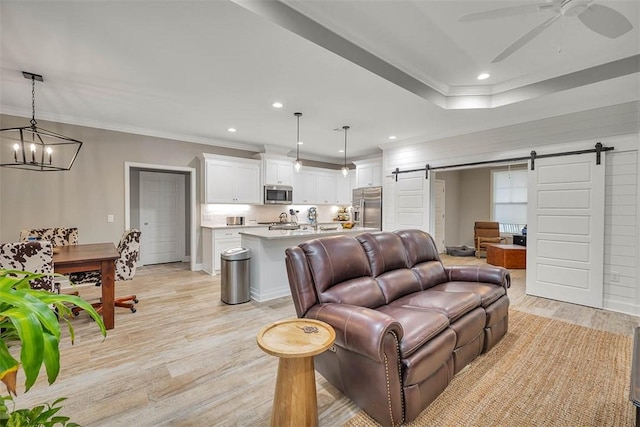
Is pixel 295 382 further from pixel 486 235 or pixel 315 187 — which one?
pixel 486 235

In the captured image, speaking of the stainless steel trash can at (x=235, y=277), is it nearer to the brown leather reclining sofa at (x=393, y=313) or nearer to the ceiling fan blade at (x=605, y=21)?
the brown leather reclining sofa at (x=393, y=313)

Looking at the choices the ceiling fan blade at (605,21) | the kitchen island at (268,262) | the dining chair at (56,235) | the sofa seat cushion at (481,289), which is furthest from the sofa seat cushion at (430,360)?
the dining chair at (56,235)

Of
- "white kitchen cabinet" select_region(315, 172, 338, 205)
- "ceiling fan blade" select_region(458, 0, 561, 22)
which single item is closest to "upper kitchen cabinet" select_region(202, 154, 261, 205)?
"white kitchen cabinet" select_region(315, 172, 338, 205)

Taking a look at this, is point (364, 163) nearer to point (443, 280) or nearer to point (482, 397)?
point (443, 280)

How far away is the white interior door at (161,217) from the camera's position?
257 inches

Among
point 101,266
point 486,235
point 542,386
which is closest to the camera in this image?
point 542,386

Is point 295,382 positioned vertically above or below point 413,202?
below

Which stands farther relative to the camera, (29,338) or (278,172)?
(278,172)

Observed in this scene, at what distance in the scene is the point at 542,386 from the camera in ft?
6.96

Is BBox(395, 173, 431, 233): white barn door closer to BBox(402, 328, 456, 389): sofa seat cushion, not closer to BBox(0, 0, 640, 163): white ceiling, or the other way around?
BBox(0, 0, 640, 163): white ceiling

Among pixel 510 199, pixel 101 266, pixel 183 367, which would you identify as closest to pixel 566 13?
pixel 183 367

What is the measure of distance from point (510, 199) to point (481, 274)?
617 cm

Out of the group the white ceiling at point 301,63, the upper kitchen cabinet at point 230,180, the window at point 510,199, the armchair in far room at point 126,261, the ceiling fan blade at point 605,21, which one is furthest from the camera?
the window at point 510,199

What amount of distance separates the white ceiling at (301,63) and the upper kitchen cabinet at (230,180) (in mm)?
1167
